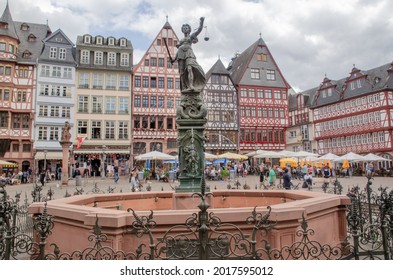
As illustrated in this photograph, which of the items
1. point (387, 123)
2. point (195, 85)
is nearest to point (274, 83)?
point (387, 123)

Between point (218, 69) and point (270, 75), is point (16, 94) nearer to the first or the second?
point (218, 69)

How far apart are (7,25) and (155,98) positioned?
1768 centimetres

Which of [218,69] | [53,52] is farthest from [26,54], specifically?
[218,69]

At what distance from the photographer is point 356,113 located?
145 feet

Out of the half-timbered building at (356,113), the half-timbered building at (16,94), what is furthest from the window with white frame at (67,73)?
the half-timbered building at (356,113)

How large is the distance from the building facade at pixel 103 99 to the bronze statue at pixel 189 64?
31.4 m

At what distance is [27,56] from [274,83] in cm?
3178

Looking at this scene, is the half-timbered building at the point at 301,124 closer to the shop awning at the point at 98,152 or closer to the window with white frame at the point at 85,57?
the shop awning at the point at 98,152

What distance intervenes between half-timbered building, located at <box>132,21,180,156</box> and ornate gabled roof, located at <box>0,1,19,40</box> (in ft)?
44.8

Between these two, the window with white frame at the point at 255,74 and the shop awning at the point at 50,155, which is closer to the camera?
the shop awning at the point at 50,155

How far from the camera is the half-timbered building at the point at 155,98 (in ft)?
134

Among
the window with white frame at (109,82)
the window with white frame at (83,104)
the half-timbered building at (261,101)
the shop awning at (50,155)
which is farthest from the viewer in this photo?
the half-timbered building at (261,101)

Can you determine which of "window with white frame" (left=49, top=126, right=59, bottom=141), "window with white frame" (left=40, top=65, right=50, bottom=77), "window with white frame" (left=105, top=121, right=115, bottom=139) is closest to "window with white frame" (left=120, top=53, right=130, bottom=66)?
"window with white frame" (left=105, top=121, right=115, bottom=139)

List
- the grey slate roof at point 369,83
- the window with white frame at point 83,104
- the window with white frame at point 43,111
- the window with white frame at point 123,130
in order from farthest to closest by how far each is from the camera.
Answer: the grey slate roof at point 369,83, the window with white frame at point 123,130, the window with white frame at point 83,104, the window with white frame at point 43,111
